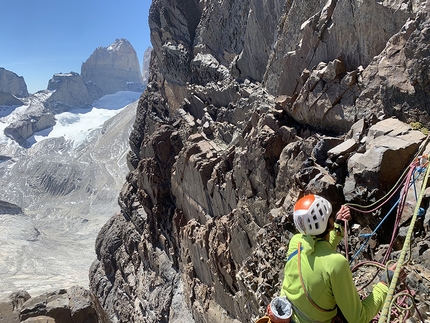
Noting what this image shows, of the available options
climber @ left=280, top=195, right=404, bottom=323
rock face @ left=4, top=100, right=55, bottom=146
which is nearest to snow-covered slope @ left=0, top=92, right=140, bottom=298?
rock face @ left=4, top=100, right=55, bottom=146

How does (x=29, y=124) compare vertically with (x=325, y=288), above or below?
above

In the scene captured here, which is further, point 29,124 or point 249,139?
point 29,124

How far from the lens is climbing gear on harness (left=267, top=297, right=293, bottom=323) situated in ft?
15.8

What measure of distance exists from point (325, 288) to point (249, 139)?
1528 centimetres

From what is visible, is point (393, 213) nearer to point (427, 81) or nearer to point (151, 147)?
point (427, 81)

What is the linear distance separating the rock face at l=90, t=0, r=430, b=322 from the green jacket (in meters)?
2.44

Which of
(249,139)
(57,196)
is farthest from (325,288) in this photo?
(57,196)

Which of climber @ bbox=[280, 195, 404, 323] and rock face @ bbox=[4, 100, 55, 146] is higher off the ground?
rock face @ bbox=[4, 100, 55, 146]

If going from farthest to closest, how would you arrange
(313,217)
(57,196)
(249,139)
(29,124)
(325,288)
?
(29,124) → (57,196) → (249,139) → (313,217) → (325,288)

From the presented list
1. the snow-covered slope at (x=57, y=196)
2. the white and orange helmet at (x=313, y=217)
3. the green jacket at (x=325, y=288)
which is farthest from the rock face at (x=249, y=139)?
the snow-covered slope at (x=57, y=196)

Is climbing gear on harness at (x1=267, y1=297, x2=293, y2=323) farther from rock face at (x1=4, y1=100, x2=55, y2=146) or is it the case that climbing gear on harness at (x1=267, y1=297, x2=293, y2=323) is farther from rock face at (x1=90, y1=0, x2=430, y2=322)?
rock face at (x1=4, y1=100, x2=55, y2=146)

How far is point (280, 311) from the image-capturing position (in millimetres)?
4965

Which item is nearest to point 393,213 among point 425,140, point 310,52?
point 425,140

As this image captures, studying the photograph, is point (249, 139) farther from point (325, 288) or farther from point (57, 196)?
point (57, 196)
